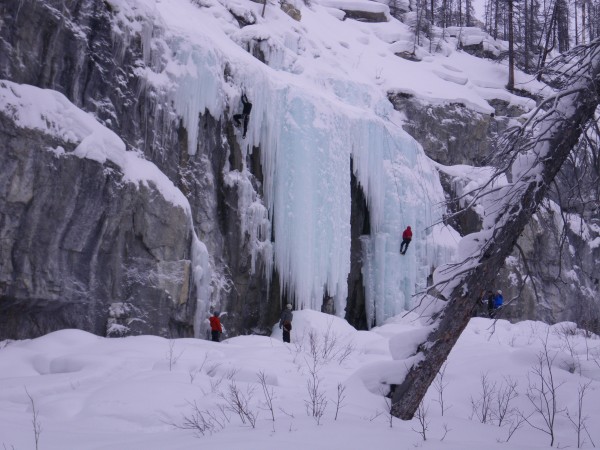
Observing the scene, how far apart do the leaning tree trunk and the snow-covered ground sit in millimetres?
261

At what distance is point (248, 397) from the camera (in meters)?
4.82

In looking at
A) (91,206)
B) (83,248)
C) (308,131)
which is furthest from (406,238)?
(83,248)

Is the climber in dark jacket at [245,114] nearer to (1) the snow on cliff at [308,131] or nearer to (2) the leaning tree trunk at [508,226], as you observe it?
(1) the snow on cliff at [308,131]

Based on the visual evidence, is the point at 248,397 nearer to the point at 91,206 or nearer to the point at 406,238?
the point at 91,206

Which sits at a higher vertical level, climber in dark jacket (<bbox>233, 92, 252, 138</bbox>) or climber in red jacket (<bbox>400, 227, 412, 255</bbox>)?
climber in dark jacket (<bbox>233, 92, 252, 138</bbox>)

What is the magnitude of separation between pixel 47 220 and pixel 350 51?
18.2m

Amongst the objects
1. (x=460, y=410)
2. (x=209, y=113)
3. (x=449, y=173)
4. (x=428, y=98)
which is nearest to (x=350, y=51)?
(x=428, y=98)

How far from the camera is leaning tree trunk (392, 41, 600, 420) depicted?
4.23m

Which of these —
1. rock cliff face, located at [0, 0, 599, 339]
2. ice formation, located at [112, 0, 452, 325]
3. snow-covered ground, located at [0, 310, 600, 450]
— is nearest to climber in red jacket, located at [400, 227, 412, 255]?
ice formation, located at [112, 0, 452, 325]

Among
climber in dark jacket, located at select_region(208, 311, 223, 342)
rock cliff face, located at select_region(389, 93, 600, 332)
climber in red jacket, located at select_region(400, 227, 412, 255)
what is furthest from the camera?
rock cliff face, located at select_region(389, 93, 600, 332)

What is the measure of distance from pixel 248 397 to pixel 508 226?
2669mm

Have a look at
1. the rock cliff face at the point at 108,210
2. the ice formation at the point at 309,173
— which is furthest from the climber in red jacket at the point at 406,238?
the rock cliff face at the point at 108,210

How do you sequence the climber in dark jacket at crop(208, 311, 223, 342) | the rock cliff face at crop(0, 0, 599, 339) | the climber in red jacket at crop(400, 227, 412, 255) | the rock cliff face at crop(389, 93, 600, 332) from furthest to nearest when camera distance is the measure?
the rock cliff face at crop(389, 93, 600, 332), the climber in red jacket at crop(400, 227, 412, 255), the climber in dark jacket at crop(208, 311, 223, 342), the rock cliff face at crop(0, 0, 599, 339)

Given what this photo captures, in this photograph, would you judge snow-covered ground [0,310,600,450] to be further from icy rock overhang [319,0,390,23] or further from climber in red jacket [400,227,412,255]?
icy rock overhang [319,0,390,23]
